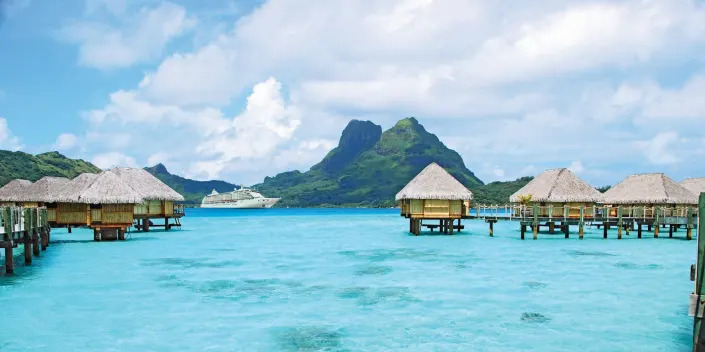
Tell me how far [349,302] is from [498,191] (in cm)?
12041

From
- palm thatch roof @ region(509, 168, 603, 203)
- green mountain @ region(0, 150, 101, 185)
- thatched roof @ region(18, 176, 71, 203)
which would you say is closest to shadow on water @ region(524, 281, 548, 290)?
palm thatch roof @ region(509, 168, 603, 203)

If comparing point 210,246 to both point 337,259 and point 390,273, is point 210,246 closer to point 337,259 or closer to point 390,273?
point 337,259

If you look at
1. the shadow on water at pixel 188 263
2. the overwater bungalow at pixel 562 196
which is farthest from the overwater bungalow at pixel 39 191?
the overwater bungalow at pixel 562 196

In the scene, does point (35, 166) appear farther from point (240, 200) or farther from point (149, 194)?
point (149, 194)

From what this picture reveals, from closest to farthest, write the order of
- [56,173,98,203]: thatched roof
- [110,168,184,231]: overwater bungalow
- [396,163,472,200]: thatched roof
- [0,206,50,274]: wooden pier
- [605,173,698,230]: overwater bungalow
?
[0,206,50,274]: wooden pier → [56,173,98,203]: thatched roof → [396,163,472,200]: thatched roof → [605,173,698,230]: overwater bungalow → [110,168,184,231]: overwater bungalow

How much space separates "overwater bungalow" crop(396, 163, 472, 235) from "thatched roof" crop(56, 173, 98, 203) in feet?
67.0

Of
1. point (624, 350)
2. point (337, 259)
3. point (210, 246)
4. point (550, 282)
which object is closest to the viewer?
point (624, 350)

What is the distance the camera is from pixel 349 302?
15844 millimetres

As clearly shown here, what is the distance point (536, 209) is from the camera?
117 ft

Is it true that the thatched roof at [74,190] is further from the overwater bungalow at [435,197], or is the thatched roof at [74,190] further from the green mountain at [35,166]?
the green mountain at [35,166]

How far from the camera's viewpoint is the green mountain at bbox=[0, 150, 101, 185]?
98.8 metres

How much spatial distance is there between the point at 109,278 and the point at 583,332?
15784mm

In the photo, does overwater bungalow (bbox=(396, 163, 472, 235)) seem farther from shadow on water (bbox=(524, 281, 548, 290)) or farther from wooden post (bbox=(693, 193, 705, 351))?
wooden post (bbox=(693, 193, 705, 351))

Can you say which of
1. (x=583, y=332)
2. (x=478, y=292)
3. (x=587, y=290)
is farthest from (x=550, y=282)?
(x=583, y=332)
